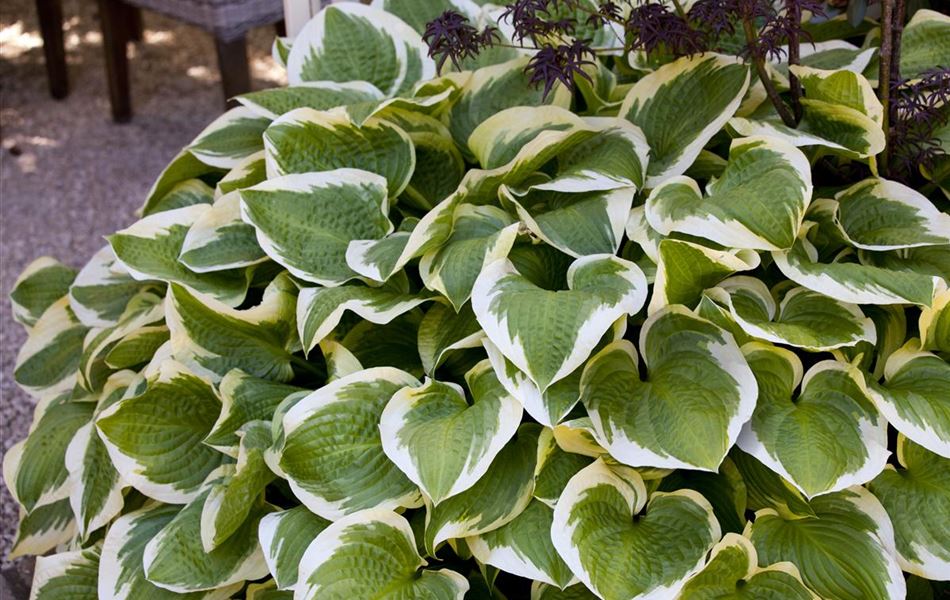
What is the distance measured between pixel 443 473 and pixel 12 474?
2.13 ft

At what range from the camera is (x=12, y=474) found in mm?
1254

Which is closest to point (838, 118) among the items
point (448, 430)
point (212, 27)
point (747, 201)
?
point (747, 201)

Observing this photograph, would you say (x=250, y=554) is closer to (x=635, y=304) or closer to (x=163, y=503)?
(x=163, y=503)

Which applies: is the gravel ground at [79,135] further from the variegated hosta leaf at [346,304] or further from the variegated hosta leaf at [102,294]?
the variegated hosta leaf at [346,304]

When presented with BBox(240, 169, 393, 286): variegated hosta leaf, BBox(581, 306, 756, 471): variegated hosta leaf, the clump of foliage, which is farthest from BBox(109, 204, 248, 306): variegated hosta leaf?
BBox(581, 306, 756, 471): variegated hosta leaf

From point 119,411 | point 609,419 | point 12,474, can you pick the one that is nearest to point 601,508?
point 609,419

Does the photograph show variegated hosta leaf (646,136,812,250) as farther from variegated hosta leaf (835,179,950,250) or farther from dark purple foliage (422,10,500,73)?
dark purple foliage (422,10,500,73)

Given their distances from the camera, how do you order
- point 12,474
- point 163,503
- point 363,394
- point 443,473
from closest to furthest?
point 443,473, point 363,394, point 163,503, point 12,474

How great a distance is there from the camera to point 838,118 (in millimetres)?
1089

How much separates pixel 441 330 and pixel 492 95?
1.08ft

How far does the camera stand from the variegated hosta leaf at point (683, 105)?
43.3 inches

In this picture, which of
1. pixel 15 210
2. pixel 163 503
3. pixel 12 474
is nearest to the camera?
pixel 163 503

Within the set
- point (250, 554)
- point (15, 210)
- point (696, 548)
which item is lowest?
point (15, 210)

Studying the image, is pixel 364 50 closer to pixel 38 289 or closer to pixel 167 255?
pixel 167 255
